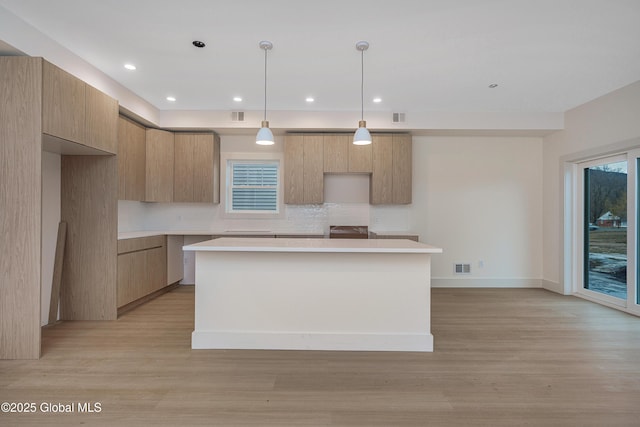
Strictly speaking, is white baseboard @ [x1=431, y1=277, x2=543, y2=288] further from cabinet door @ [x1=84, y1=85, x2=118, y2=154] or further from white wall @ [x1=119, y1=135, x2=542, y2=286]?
cabinet door @ [x1=84, y1=85, x2=118, y2=154]

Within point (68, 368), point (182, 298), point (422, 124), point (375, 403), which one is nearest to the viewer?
point (375, 403)

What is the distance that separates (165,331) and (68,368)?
0.82m

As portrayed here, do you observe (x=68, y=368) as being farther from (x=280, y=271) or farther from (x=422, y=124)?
(x=422, y=124)

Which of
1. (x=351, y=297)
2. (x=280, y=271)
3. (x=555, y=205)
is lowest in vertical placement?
(x=351, y=297)

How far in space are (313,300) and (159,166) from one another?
3243mm

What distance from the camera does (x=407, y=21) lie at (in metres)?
A: 2.41

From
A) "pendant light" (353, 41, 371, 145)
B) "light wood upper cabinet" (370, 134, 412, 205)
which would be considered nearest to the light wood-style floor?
"pendant light" (353, 41, 371, 145)

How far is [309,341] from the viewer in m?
2.65

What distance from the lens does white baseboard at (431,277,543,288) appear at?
4.93 m

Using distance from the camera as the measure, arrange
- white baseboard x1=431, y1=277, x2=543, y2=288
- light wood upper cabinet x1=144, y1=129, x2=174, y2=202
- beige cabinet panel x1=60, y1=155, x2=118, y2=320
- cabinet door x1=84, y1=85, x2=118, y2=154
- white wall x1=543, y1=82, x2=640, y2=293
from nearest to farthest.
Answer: cabinet door x1=84, y1=85, x2=118, y2=154 → beige cabinet panel x1=60, y1=155, x2=118, y2=320 → white wall x1=543, y1=82, x2=640, y2=293 → light wood upper cabinet x1=144, y1=129, x2=174, y2=202 → white baseboard x1=431, y1=277, x2=543, y2=288

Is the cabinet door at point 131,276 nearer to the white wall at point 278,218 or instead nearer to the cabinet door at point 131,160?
the cabinet door at point 131,160

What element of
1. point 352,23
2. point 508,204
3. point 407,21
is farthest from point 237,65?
point 508,204

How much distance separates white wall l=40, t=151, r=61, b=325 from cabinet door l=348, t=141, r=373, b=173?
357 centimetres

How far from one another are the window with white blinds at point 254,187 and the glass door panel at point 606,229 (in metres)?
4.61
